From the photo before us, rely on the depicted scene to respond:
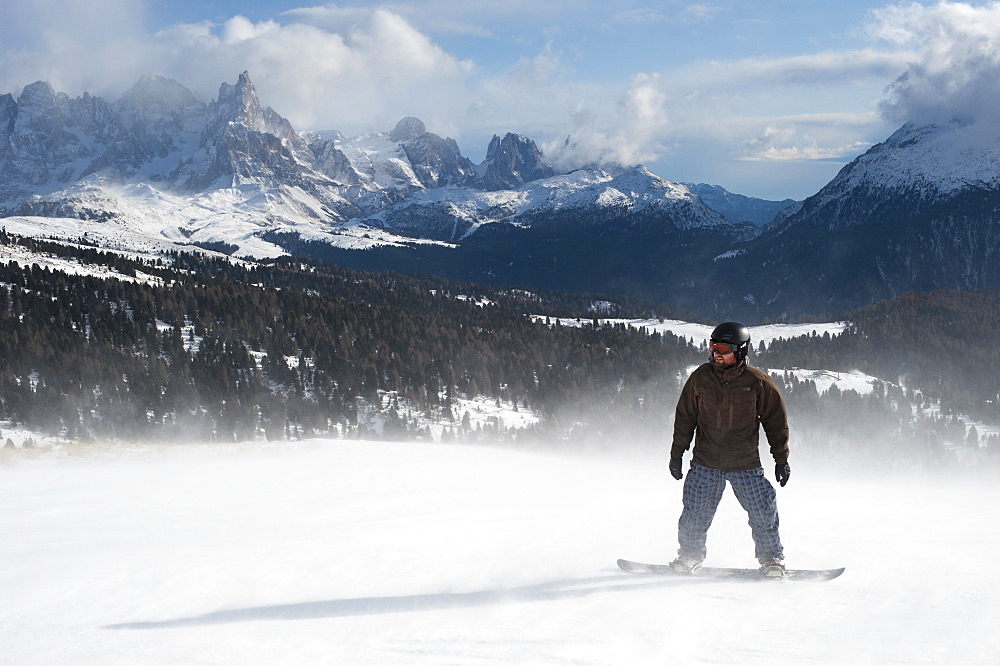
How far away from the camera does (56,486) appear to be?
16.1 metres

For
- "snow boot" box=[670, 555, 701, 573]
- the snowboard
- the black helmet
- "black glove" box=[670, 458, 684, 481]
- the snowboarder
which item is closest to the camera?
the snowboard

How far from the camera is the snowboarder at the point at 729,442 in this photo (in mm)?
9250

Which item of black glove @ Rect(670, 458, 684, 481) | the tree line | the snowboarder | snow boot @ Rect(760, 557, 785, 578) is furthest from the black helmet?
the tree line

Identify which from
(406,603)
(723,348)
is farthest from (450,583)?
(723,348)

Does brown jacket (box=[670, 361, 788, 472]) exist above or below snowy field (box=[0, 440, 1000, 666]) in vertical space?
above

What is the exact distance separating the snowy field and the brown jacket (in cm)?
188

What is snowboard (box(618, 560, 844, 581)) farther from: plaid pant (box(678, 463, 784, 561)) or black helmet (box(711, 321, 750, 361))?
black helmet (box(711, 321, 750, 361))

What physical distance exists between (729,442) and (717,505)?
1037 millimetres

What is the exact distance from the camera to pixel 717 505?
967 centimetres

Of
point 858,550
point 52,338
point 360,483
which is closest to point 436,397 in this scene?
point 52,338

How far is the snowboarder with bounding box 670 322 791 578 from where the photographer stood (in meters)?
9.25

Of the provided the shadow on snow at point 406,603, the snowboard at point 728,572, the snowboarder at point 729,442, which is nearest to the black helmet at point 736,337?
the snowboarder at point 729,442

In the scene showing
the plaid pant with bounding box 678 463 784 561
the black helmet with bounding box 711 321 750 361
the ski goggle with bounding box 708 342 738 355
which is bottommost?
the plaid pant with bounding box 678 463 784 561

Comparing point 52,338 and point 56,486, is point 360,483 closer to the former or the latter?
point 56,486
